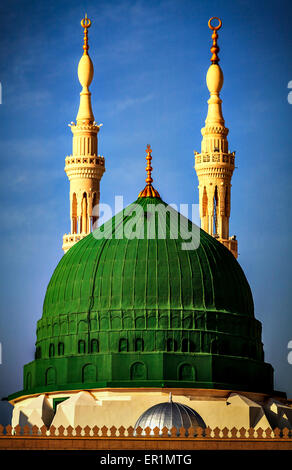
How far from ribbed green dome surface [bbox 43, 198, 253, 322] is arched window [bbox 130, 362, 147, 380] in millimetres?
1980

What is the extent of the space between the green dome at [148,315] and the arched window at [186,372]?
0.03 meters

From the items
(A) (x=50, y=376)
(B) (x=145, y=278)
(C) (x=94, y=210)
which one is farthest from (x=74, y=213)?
(A) (x=50, y=376)

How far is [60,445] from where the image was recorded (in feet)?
168

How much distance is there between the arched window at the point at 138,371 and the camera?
5747 cm

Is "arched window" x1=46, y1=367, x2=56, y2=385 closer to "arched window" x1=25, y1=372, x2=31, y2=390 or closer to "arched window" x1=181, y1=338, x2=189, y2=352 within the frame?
"arched window" x1=25, y1=372, x2=31, y2=390

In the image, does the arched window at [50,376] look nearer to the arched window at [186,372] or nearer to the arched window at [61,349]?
the arched window at [61,349]

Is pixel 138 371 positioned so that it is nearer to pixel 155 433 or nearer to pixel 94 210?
pixel 155 433

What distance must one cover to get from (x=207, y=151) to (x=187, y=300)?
13023 mm

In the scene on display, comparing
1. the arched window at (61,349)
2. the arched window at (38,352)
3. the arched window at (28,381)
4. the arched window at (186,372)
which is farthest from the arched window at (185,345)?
the arched window at (28,381)

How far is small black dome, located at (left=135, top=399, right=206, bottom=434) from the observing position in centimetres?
5256

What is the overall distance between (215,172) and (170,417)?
19.5m

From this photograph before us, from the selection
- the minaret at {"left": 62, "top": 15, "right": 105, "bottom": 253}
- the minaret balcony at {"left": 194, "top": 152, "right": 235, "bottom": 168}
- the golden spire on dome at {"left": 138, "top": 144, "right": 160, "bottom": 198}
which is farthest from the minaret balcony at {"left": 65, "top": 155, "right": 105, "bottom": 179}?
the golden spire on dome at {"left": 138, "top": 144, "right": 160, "bottom": 198}
